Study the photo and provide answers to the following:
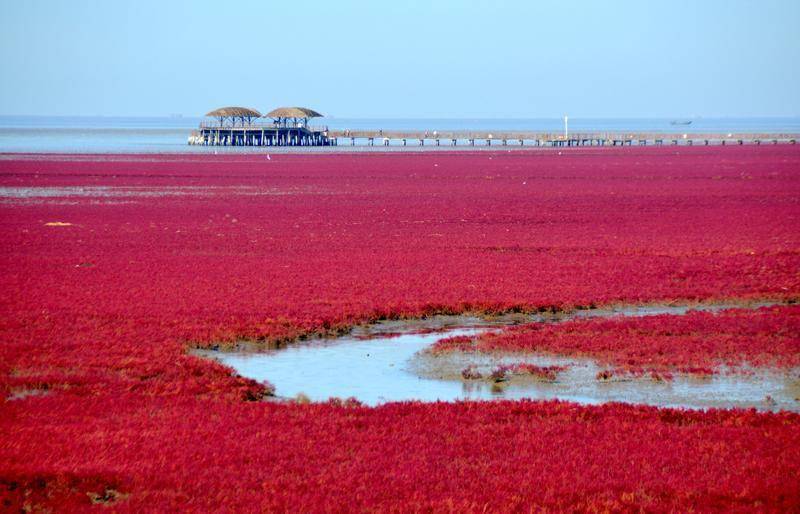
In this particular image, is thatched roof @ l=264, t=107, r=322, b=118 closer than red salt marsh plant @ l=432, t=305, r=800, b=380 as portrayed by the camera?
No

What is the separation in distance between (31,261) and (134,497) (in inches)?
908

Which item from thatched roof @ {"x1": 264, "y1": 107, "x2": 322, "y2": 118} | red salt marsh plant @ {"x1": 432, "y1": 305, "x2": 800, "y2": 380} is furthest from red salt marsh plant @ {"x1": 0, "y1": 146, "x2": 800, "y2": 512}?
thatched roof @ {"x1": 264, "y1": 107, "x2": 322, "y2": 118}

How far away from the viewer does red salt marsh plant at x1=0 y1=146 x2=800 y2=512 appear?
1268 cm

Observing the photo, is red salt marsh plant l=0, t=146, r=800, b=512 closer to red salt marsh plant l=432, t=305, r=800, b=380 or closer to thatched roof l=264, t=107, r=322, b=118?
red salt marsh plant l=432, t=305, r=800, b=380

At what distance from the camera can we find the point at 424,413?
1602 centimetres

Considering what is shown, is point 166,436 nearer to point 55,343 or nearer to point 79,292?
point 55,343

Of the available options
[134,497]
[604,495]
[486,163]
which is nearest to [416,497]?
[604,495]

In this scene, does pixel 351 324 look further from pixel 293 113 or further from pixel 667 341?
pixel 293 113

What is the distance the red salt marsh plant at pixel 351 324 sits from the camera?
12680 mm

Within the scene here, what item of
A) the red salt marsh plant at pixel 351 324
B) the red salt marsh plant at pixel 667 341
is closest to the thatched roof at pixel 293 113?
the red salt marsh plant at pixel 351 324

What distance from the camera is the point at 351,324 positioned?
79.0 ft

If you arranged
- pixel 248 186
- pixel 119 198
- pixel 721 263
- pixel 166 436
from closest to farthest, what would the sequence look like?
pixel 166 436
pixel 721 263
pixel 119 198
pixel 248 186

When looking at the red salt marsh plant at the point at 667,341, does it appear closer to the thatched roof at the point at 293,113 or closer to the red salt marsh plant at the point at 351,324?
the red salt marsh plant at the point at 351,324

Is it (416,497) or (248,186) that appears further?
(248,186)
